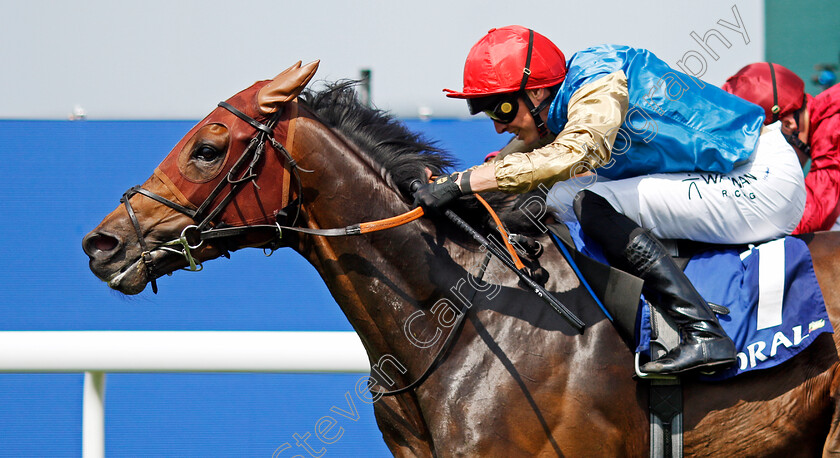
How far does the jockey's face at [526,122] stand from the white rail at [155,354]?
141 cm

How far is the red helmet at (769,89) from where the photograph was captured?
3193 mm

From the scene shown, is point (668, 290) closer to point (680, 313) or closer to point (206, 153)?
point (680, 313)

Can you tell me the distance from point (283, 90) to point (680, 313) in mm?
1442

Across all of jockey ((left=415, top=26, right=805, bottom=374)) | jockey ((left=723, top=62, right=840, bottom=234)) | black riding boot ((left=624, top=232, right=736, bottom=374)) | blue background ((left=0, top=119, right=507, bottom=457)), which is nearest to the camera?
black riding boot ((left=624, top=232, right=736, bottom=374))

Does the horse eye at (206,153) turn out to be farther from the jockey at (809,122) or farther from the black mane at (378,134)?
the jockey at (809,122)

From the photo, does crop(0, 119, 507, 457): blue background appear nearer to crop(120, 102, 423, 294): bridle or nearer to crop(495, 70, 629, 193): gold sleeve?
crop(120, 102, 423, 294): bridle

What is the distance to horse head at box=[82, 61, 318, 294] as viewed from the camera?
2.30m

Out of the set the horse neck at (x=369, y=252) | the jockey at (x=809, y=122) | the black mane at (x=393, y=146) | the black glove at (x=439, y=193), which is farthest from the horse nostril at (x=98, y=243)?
the jockey at (x=809, y=122)

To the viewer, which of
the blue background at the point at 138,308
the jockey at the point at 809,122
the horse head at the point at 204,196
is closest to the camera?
the horse head at the point at 204,196

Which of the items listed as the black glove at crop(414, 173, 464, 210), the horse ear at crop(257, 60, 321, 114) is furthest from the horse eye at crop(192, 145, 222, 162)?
the black glove at crop(414, 173, 464, 210)

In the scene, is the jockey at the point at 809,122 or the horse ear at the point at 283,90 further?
the jockey at the point at 809,122

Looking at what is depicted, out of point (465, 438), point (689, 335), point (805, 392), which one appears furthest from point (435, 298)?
point (805, 392)

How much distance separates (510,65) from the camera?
2.40 m

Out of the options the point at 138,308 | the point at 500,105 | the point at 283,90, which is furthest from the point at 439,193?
the point at 138,308
